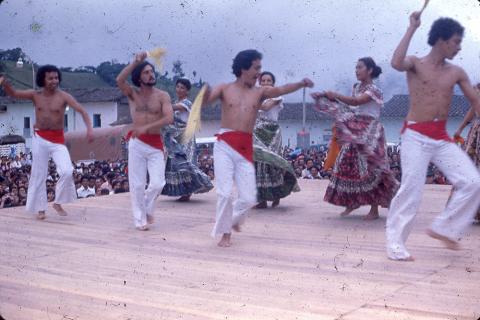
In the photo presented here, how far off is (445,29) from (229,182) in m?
2.07

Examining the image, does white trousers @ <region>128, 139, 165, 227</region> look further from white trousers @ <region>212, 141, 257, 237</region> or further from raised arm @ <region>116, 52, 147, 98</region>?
white trousers @ <region>212, 141, 257, 237</region>

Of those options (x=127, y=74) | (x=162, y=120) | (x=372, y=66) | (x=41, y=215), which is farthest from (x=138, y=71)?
(x=372, y=66)

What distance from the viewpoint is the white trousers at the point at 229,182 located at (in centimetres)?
541

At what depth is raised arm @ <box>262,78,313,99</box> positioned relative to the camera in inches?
210

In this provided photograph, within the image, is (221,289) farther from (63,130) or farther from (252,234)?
(63,130)

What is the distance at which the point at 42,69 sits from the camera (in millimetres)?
6863

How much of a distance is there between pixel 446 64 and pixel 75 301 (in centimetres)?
295

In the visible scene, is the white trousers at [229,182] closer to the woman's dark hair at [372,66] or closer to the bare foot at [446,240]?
the bare foot at [446,240]

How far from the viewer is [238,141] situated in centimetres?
541

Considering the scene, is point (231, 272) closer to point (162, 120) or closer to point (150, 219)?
point (162, 120)

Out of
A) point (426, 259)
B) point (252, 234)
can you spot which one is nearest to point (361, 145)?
point (252, 234)

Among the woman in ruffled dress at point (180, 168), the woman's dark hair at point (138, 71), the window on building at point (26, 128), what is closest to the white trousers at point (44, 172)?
the window on building at point (26, 128)

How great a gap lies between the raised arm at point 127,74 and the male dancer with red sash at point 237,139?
863 millimetres

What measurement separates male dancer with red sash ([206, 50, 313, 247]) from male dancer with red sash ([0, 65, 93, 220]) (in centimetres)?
202
